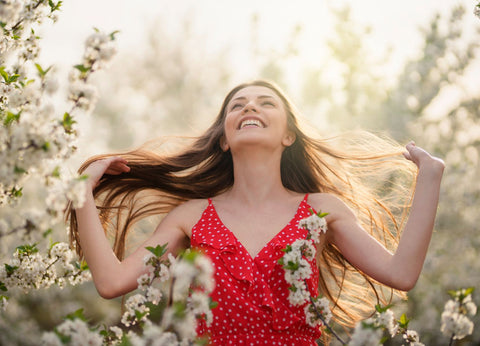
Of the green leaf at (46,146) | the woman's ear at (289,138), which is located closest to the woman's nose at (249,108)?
the woman's ear at (289,138)

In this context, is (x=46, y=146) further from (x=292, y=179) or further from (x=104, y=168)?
(x=292, y=179)

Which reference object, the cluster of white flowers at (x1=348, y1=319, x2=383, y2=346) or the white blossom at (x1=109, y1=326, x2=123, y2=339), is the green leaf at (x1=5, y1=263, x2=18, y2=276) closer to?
the white blossom at (x1=109, y1=326, x2=123, y2=339)

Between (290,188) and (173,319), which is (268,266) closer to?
(290,188)

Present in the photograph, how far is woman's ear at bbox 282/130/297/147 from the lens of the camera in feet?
10.8

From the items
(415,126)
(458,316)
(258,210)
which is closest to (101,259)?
(258,210)

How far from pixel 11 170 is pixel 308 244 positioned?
1083mm

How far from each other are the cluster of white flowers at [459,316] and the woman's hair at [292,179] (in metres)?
1.59

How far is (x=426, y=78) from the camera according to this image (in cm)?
751

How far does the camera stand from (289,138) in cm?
333

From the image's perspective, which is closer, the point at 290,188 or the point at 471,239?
the point at 290,188

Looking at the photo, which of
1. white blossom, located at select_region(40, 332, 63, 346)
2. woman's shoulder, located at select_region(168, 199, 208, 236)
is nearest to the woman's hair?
woman's shoulder, located at select_region(168, 199, 208, 236)

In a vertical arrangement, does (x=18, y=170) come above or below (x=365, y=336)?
above

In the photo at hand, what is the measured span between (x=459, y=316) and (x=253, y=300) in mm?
1221

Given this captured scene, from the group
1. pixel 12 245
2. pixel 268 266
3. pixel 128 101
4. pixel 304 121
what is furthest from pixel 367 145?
pixel 128 101
